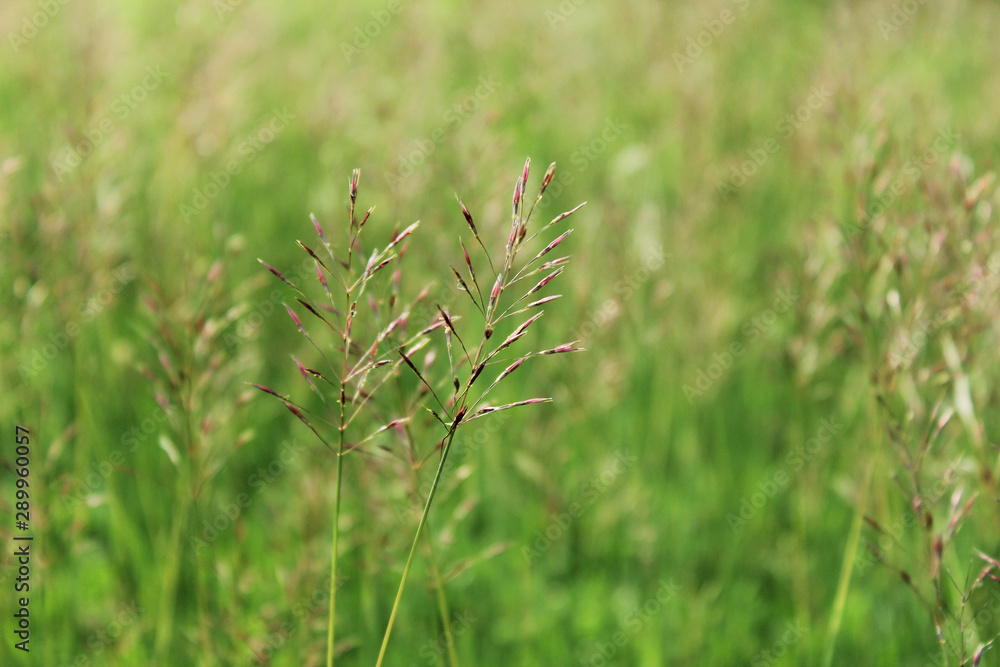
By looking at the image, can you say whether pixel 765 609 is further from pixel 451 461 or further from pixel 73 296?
pixel 73 296
